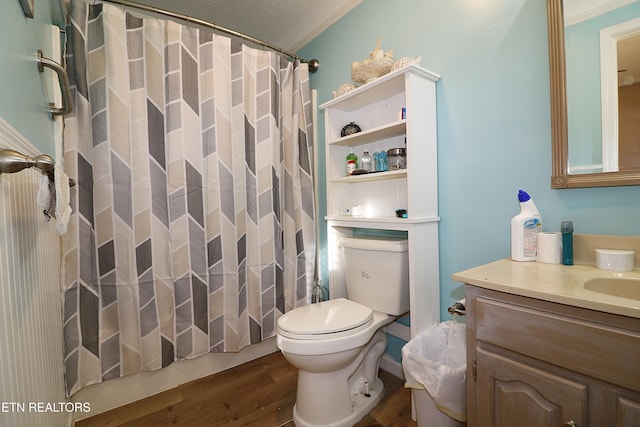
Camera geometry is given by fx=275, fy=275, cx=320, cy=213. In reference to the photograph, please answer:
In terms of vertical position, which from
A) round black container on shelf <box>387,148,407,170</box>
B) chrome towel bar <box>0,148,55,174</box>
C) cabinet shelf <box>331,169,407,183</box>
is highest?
round black container on shelf <box>387,148,407,170</box>

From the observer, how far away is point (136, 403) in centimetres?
149

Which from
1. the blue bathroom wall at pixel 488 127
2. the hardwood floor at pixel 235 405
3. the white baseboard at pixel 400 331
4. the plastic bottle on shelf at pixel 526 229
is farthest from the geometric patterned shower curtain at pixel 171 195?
the plastic bottle on shelf at pixel 526 229

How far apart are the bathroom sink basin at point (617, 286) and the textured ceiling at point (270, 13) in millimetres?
1867

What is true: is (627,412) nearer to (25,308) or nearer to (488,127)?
(488,127)

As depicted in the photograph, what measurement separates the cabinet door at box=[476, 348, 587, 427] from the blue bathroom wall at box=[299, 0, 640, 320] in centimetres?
54

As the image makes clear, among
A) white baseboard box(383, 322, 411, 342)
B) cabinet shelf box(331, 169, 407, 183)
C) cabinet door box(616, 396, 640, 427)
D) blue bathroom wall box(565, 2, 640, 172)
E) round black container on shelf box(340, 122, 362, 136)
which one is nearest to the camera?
cabinet door box(616, 396, 640, 427)

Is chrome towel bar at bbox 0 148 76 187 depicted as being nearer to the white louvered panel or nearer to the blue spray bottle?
the white louvered panel

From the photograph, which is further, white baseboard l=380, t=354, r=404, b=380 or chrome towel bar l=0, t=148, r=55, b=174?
white baseboard l=380, t=354, r=404, b=380

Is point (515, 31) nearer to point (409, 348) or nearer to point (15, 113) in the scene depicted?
point (409, 348)

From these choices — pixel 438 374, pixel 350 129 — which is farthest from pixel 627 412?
pixel 350 129

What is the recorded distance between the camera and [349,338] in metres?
1.21

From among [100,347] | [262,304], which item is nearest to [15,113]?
[100,347]

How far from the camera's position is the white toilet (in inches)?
47.1

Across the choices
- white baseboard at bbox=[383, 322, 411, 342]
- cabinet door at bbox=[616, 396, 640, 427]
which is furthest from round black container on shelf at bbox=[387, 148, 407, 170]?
cabinet door at bbox=[616, 396, 640, 427]
